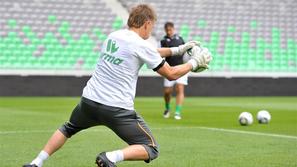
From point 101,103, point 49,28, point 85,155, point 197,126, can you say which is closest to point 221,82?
point 49,28

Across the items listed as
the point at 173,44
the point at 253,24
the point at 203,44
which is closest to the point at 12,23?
the point at 203,44

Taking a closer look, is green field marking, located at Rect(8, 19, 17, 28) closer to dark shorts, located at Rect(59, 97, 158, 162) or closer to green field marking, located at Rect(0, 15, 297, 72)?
green field marking, located at Rect(0, 15, 297, 72)

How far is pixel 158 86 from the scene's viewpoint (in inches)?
1196

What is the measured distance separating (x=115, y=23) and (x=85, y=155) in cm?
2436

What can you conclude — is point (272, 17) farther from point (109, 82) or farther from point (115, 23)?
point (109, 82)

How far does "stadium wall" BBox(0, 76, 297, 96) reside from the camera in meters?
28.7

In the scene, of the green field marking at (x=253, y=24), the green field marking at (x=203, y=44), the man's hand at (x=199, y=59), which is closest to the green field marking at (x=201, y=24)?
the green field marking at (x=203, y=44)

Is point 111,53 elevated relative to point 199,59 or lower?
elevated

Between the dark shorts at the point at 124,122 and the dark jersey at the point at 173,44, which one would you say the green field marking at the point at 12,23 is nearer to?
the dark jersey at the point at 173,44

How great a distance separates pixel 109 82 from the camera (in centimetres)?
675

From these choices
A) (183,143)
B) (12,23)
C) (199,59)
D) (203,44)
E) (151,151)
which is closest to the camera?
(151,151)

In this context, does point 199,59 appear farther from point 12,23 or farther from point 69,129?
point 12,23

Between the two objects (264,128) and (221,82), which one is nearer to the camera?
(264,128)

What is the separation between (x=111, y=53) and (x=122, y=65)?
17 centimetres
